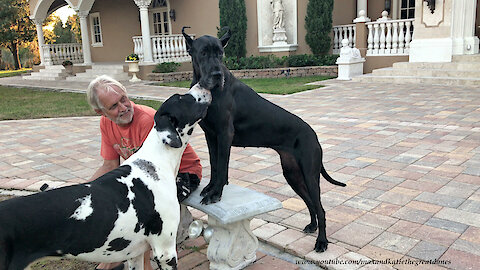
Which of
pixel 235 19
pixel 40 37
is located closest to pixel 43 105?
pixel 235 19

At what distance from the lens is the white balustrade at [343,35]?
49.0 feet

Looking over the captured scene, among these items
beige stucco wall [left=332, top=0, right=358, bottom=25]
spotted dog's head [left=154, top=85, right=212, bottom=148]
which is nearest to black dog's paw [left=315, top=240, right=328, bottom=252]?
spotted dog's head [left=154, top=85, right=212, bottom=148]

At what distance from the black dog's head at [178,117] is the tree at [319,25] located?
44.0 ft

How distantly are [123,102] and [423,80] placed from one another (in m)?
10.5

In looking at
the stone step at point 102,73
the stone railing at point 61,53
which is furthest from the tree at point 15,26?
the stone step at point 102,73

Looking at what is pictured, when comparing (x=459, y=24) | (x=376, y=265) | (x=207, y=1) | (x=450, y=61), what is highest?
(x=207, y=1)

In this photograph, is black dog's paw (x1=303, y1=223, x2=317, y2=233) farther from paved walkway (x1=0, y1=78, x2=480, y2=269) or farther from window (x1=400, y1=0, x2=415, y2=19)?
window (x1=400, y1=0, x2=415, y2=19)

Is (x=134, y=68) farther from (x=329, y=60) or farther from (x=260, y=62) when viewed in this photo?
(x=329, y=60)

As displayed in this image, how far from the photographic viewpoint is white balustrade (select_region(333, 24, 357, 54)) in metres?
14.9

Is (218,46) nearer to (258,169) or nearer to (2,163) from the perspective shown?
(258,169)

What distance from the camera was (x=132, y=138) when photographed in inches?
111

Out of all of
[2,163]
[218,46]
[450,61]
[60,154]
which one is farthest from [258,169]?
[450,61]

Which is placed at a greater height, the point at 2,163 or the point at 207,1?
the point at 207,1

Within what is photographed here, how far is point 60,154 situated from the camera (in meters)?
5.98
